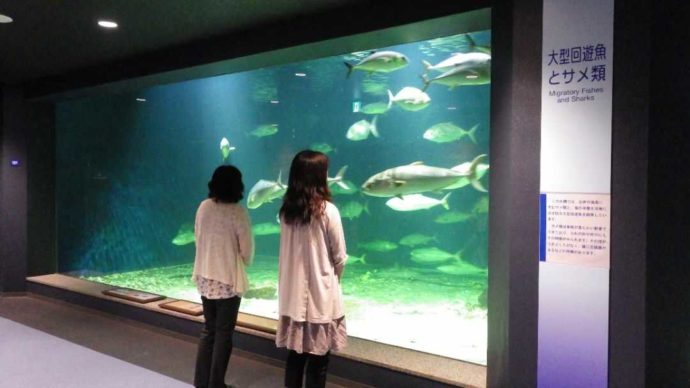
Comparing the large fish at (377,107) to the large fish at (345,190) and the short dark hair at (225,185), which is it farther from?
the short dark hair at (225,185)

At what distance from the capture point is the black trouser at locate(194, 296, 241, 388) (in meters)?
3.07

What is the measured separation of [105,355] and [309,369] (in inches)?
100.0

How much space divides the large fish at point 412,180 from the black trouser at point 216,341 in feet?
6.00

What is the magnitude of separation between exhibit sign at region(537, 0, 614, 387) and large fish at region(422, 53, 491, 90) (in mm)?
1414

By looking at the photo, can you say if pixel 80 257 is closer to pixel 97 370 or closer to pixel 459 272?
pixel 97 370

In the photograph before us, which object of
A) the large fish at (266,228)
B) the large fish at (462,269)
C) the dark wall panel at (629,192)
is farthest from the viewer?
the large fish at (266,228)

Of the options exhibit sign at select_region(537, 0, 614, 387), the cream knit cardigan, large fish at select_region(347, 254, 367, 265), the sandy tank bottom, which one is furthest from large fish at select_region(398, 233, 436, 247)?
exhibit sign at select_region(537, 0, 614, 387)

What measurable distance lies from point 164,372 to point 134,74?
10.2 feet

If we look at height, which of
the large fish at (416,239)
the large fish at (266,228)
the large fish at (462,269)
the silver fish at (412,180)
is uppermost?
the silver fish at (412,180)

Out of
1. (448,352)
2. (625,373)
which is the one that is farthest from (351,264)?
(625,373)

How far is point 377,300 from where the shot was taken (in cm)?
561

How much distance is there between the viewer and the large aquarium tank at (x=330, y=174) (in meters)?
5.04

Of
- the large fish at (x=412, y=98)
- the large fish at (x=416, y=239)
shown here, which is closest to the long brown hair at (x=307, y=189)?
the large fish at (x=412, y=98)

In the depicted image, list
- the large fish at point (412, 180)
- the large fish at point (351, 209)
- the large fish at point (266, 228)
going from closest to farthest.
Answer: the large fish at point (412, 180) → the large fish at point (351, 209) → the large fish at point (266, 228)
